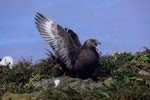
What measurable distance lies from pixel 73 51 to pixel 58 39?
24.2 inches

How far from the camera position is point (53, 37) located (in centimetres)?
1709

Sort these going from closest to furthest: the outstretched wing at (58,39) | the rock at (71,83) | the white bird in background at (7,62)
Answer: the rock at (71,83), the outstretched wing at (58,39), the white bird in background at (7,62)

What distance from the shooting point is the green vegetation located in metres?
12.3

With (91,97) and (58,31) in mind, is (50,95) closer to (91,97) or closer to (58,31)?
(91,97)

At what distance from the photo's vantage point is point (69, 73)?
661 inches

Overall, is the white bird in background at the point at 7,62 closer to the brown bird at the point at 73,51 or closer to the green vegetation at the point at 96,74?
the green vegetation at the point at 96,74

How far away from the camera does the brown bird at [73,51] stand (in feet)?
53.5

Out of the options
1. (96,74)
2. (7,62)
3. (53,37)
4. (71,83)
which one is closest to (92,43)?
(96,74)

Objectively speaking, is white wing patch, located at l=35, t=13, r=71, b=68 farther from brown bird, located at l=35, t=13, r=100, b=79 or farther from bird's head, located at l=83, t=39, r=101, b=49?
bird's head, located at l=83, t=39, r=101, b=49

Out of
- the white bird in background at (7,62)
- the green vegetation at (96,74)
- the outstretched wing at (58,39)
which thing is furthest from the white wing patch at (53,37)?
the white bird in background at (7,62)

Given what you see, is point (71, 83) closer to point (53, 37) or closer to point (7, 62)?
point (53, 37)

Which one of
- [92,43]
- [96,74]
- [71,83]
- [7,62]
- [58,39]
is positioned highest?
[58,39]

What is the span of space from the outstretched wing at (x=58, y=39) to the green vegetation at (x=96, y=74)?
1.72 feet

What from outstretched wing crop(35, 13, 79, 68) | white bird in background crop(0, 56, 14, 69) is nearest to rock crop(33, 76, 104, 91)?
outstretched wing crop(35, 13, 79, 68)
